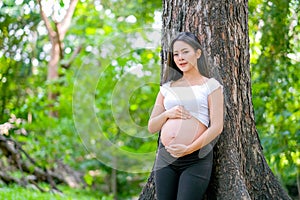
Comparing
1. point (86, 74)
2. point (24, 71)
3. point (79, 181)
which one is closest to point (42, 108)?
point (79, 181)

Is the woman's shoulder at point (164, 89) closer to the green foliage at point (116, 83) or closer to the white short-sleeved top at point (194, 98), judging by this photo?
the white short-sleeved top at point (194, 98)

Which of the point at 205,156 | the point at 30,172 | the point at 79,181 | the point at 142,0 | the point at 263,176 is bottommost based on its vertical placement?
the point at 79,181

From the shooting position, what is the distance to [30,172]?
6684 mm

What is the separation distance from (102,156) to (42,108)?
5318 millimetres

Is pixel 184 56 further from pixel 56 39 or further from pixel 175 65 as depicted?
pixel 56 39

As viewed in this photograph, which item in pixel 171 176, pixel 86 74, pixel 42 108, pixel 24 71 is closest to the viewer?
pixel 171 176

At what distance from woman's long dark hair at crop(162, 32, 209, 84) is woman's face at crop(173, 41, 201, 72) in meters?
0.03

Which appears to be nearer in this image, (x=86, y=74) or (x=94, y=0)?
(x=86, y=74)

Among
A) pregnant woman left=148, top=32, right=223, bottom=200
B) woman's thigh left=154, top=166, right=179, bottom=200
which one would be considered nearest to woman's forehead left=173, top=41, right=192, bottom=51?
pregnant woman left=148, top=32, right=223, bottom=200

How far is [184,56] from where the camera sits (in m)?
2.62

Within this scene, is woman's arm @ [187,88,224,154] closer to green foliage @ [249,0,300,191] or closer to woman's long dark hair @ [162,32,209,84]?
woman's long dark hair @ [162,32,209,84]

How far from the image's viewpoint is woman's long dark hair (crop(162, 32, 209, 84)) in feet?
8.72

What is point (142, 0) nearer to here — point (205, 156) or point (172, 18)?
point (172, 18)

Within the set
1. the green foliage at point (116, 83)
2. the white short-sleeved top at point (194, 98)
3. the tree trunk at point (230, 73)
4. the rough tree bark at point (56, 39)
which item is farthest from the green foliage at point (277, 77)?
the rough tree bark at point (56, 39)
